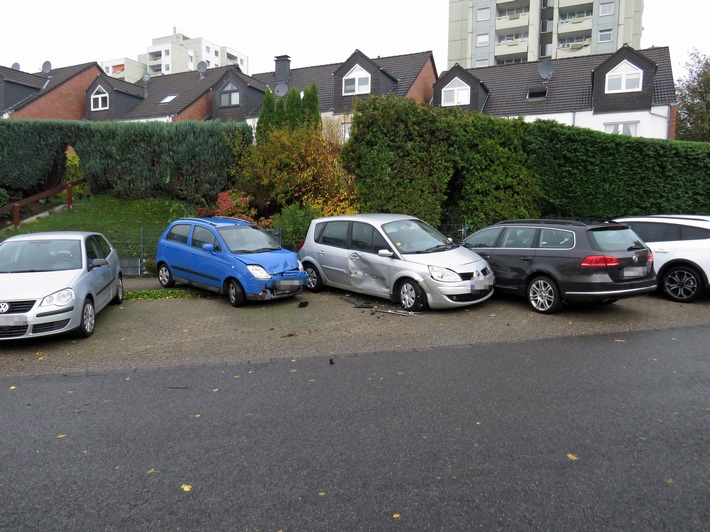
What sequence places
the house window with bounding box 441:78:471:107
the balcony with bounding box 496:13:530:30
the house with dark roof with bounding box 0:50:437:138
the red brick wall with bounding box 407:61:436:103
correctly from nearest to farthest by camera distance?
the house window with bounding box 441:78:471:107
the house with dark roof with bounding box 0:50:437:138
the red brick wall with bounding box 407:61:436:103
the balcony with bounding box 496:13:530:30

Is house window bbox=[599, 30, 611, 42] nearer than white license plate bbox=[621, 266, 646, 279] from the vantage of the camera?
No

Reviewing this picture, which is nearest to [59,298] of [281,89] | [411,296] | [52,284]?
[52,284]

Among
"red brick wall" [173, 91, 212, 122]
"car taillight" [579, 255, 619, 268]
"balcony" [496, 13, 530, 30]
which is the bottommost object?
"car taillight" [579, 255, 619, 268]

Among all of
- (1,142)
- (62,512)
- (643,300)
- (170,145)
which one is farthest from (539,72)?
(62,512)

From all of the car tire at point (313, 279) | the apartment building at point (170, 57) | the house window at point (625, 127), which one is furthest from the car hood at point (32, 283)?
the apartment building at point (170, 57)

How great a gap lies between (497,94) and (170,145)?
20.4 metres

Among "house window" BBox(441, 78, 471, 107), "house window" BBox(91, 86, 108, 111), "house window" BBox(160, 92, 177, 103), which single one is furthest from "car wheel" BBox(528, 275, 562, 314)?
"house window" BBox(91, 86, 108, 111)

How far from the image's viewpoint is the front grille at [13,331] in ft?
23.3

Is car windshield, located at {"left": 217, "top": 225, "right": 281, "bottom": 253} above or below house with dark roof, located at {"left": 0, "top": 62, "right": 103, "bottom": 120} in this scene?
below

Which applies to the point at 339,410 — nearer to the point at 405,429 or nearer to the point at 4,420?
the point at 405,429

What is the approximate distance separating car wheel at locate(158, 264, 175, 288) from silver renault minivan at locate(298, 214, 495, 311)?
298cm

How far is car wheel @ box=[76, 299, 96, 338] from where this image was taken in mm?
7840

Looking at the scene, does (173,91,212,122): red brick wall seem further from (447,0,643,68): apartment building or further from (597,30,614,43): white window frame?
(597,30,614,43): white window frame

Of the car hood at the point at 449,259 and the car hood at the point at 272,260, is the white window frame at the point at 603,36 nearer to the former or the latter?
the car hood at the point at 449,259
